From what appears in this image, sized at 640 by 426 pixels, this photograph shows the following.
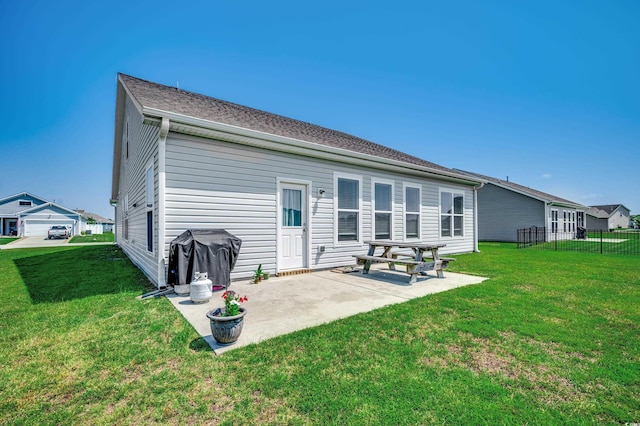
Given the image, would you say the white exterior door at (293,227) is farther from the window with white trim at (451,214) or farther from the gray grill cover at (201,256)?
the window with white trim at (451,214)

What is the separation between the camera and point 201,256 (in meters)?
4.71

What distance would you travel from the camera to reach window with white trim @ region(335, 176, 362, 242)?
757 cm

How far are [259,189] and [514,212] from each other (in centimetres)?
1957

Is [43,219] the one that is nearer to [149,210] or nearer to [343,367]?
[149,210]

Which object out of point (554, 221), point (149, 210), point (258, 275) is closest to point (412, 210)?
point (258, 275)

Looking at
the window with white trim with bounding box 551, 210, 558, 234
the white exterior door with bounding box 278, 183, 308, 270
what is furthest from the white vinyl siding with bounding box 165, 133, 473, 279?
the window with white trim with bounding box 551, 210, 558, 234

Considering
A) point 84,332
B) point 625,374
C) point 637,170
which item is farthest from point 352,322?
point 637,170

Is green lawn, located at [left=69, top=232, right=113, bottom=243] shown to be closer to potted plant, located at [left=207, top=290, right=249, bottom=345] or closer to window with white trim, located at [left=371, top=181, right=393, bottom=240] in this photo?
window with white trim, located at [left=371, top=181, right=393, bottom=240]

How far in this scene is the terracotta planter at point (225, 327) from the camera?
2.80m

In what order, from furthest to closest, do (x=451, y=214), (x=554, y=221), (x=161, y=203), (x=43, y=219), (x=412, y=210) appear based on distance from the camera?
(x=43, y=219), (x=554, y=221), (x=451, y=214), (x=412, y=210), (x=161, y=203)

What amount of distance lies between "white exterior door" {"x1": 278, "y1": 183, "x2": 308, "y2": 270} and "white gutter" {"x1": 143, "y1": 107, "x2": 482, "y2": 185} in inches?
37.0

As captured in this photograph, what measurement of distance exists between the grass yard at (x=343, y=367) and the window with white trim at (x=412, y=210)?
5005mm

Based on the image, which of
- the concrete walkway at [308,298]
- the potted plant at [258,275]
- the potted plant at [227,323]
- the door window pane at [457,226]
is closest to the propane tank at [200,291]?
the concrete walkway at [308,298]

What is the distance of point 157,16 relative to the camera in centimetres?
802
